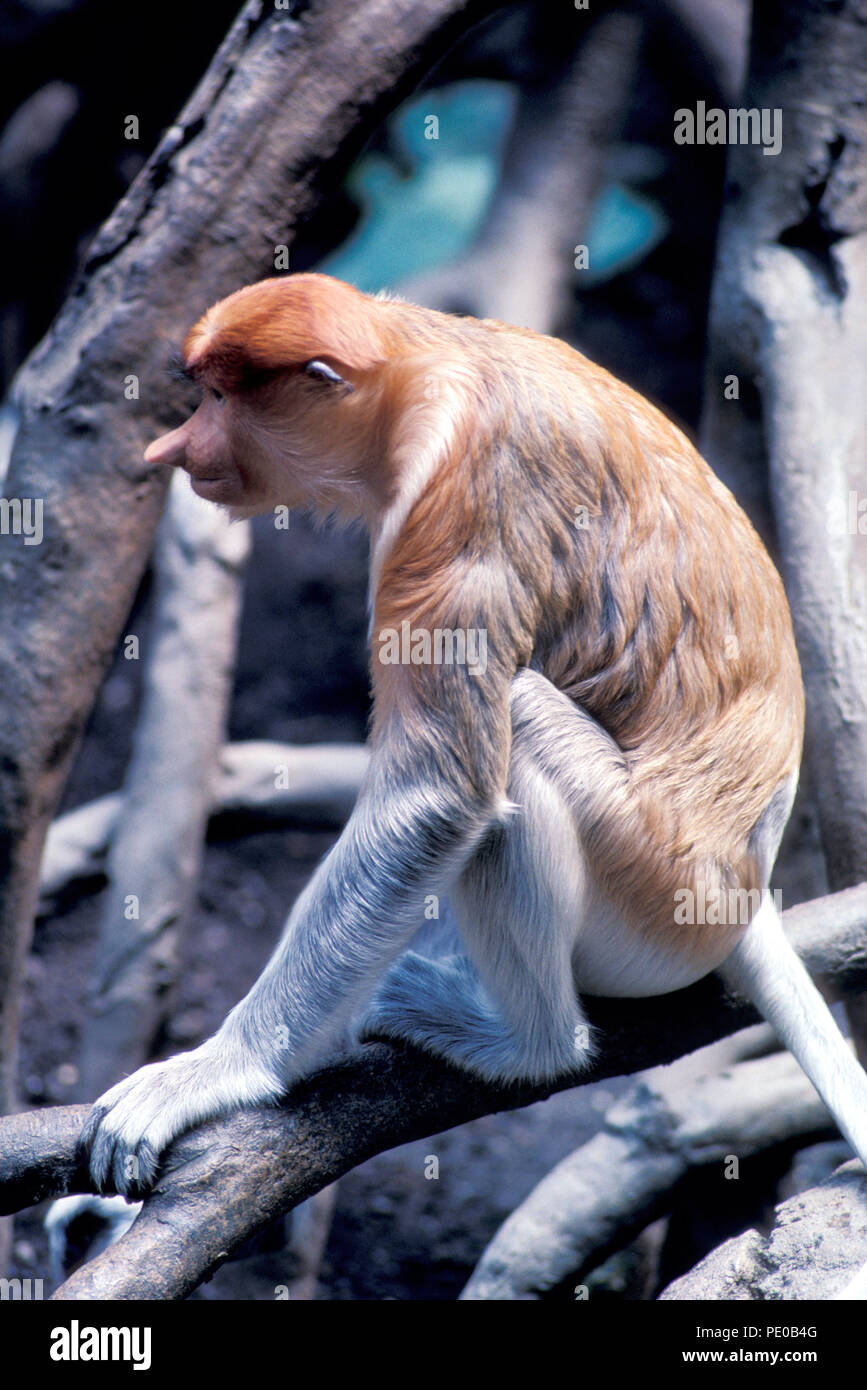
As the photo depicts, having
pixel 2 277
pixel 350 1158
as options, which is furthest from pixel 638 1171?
pixel 2 277

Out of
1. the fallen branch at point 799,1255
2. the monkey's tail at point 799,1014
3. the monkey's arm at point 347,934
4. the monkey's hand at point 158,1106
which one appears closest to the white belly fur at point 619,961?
the monkey's tail at point 799,1014

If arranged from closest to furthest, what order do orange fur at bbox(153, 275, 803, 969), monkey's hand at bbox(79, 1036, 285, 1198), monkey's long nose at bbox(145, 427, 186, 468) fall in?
monkey's hand at bbox(79, 1036, 285, 1198) → orange fur at bbox(153, 275, 803, 969) → monkey's long nose at bbox(145, 427, 186, 468)

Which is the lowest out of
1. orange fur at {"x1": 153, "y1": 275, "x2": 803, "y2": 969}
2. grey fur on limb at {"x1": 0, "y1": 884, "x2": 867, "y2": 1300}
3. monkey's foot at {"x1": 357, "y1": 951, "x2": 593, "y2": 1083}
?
grey fur on limb at {"x1": 0, "y1": 884, "x2": 867, "y2": 1300}

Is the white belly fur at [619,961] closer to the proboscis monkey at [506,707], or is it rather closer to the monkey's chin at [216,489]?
the proboscis monkey at [506,707]

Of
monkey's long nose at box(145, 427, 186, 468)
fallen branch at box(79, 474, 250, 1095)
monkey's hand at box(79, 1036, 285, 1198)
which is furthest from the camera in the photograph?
fallen branch at box(79, 474, 250, 1095)

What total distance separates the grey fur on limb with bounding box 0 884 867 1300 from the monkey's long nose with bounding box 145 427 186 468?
4.58ft

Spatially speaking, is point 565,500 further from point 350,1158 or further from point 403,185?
point 403,185

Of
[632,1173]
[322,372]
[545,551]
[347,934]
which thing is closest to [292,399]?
[322,372]

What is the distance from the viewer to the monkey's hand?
233cm

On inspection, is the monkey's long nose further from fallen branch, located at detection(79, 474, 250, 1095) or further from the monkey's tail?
fallen branch, located at detection(79, 474, 250, 1095)

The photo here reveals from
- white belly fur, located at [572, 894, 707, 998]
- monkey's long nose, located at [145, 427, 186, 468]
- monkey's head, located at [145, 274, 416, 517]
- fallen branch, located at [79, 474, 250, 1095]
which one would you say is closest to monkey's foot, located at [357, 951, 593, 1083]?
white belly fur, located at [572, 894, 707, 998]

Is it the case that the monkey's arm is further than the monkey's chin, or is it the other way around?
the monkey's chin

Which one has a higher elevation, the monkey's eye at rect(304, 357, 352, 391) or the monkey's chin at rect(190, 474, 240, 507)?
the monkey's eye at rect(304, 357, 352, 391)

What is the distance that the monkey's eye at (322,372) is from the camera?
253 cm
